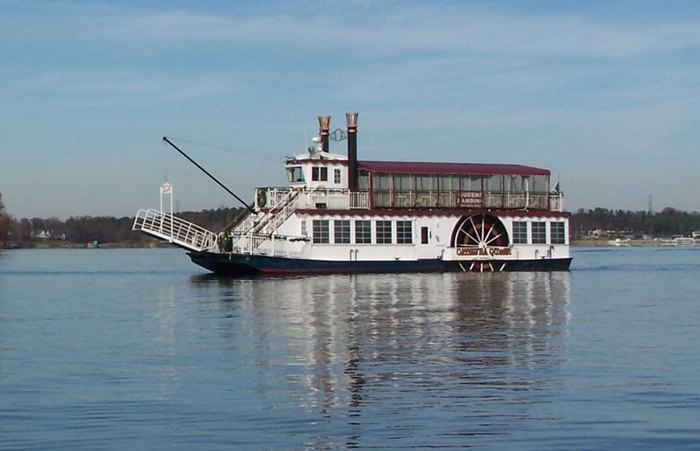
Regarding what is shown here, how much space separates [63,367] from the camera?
20547mm

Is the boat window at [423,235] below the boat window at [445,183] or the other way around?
below

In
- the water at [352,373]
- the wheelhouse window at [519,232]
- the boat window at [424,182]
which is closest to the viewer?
the water at [352,373]

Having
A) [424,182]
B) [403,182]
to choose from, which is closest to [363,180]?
[403,182]

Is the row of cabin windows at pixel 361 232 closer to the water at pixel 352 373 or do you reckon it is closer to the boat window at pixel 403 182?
the boat window at pixel 403 182

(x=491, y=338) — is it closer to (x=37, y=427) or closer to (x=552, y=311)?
(x=552, y=311)

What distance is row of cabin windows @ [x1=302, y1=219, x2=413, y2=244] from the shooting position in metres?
51.7

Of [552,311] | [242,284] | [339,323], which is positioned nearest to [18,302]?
[242,284]

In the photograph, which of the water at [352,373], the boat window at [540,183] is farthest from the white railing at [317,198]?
the water at [352,373]

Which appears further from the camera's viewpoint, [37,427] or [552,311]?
[552,311]

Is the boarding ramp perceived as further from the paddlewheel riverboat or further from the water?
the water

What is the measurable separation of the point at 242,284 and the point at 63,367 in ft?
83.0

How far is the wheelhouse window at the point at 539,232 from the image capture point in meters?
56.3

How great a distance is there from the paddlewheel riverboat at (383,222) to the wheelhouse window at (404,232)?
2.2 inches

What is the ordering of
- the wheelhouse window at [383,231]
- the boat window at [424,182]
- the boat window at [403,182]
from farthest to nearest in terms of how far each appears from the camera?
the boat window at [424,182] → the boat window at [403,182] → the wheelhouse window at [383,231]
